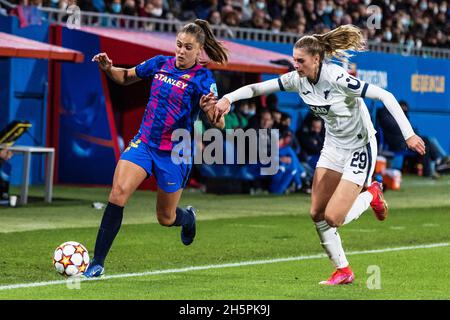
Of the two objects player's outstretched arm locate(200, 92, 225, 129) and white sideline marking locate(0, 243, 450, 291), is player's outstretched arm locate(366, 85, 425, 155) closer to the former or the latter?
player's outstretched arm locate(200, 92, 225, 129)

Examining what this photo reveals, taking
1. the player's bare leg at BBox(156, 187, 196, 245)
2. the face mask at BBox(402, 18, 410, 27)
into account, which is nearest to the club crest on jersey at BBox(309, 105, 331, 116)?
the player's bare leg at BBox(156, 187, 196, 245)

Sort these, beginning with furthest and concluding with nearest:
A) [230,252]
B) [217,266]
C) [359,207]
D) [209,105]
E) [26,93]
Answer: [26,93], [230,252], [217,266], [359,207], [209,105]

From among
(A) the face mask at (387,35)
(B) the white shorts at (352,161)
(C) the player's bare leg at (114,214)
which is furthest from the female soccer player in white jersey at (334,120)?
(A) the face mask at (387,35)

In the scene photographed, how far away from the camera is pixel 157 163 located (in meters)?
10.2

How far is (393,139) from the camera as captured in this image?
27.4m

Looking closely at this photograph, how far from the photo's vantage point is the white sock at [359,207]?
10.1 m

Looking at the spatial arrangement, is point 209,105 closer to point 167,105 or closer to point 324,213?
point 167,105

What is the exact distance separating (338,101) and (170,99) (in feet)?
4.77

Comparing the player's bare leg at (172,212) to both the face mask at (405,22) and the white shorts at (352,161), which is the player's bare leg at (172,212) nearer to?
the white shorts at (352,161)

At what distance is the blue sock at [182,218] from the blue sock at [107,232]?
112cm

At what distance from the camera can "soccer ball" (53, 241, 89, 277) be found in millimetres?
9867

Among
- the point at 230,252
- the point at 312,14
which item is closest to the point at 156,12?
the point at 312,14

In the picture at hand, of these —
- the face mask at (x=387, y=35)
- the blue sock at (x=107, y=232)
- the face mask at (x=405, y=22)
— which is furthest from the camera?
the face mask at (x=405, y=22)

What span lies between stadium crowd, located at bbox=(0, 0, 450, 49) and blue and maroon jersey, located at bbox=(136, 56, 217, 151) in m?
11.8
